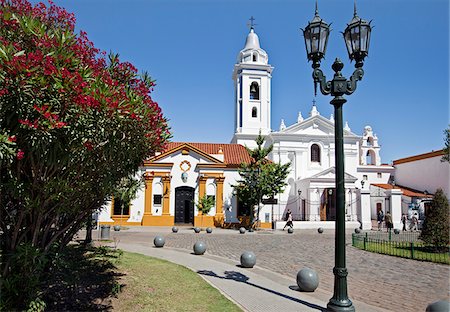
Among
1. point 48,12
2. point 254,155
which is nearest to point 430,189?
point 254,155

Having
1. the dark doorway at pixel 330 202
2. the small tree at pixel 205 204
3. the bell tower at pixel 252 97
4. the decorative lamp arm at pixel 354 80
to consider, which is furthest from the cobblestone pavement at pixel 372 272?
the bell tower at pixel 252 97

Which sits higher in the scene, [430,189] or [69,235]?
[430,189]

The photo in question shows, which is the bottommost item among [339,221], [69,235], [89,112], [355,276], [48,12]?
[355,276]

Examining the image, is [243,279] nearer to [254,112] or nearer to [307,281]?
[307,281]

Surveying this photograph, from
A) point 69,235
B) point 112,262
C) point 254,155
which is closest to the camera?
point 69,235

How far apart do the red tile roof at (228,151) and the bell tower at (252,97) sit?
11.2 feet

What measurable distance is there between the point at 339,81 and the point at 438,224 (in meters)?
11.1

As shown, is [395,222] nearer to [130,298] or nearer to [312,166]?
[312,166]

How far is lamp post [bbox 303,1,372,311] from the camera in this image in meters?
5.66

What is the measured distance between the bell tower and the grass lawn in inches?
1160

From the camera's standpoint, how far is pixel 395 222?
30250 millimetres

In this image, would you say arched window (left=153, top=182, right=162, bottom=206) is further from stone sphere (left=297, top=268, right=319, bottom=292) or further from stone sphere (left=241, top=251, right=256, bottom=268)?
stone sphere (left=297, top=268, right=319, bottom=292)

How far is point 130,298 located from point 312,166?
29.8 meters

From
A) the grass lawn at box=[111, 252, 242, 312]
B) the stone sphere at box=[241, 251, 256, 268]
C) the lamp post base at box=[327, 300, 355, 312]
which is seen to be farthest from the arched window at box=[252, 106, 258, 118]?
the lamp post base at box=[327, 300, 355, 312]
